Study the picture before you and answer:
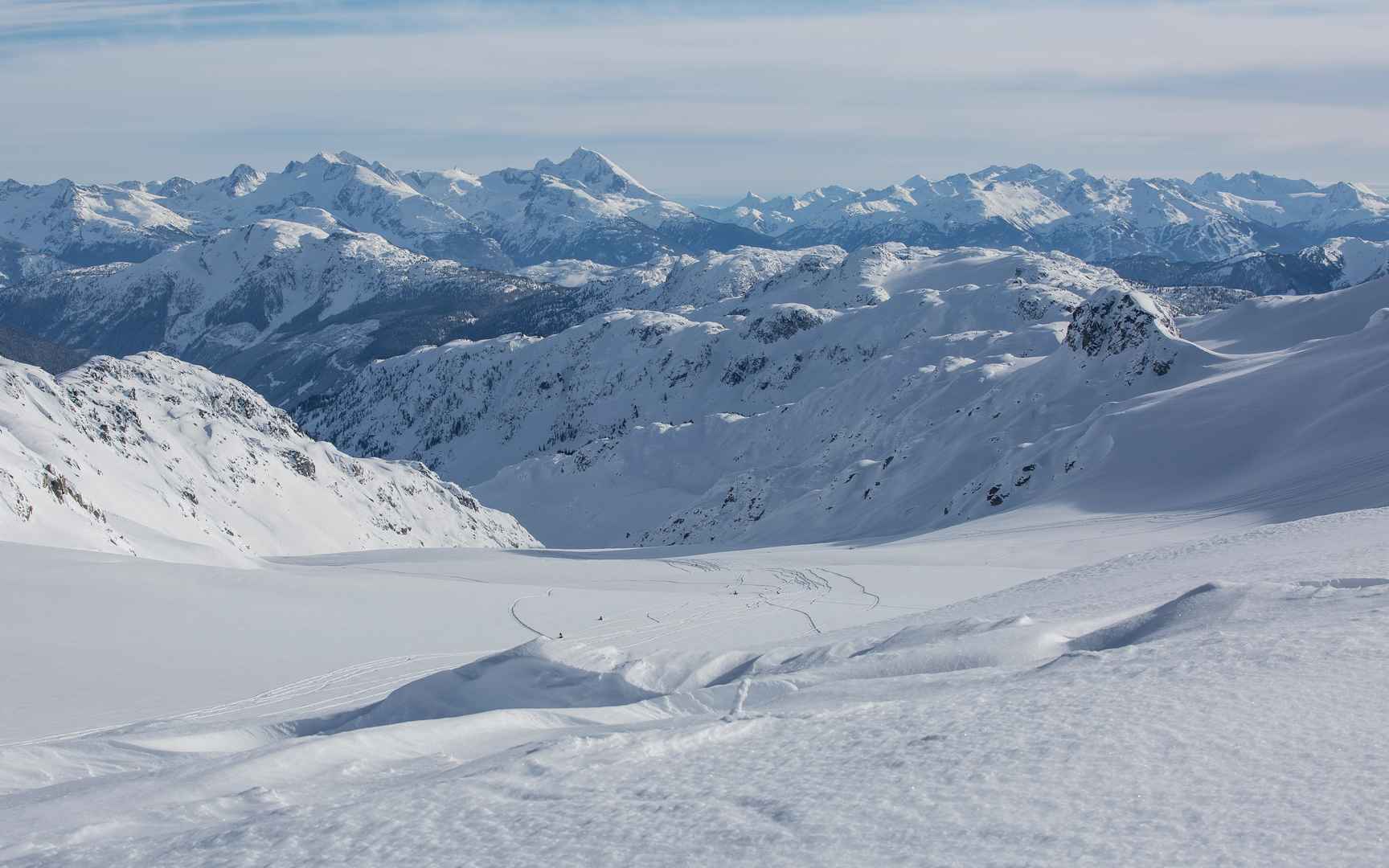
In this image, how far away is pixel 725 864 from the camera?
6305mm

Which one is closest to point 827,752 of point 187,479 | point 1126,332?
point 1126,332

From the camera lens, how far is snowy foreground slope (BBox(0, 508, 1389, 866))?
21.6 ft

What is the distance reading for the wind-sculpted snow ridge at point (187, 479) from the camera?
46.9m

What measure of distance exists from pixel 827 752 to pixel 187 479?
8518 cm

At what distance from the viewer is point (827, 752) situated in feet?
27.4

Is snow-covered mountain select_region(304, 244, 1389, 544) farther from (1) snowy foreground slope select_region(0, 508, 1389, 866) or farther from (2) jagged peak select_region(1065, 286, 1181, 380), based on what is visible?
(1) snowy foreground slope select_region(0, 508, 1389, 866)

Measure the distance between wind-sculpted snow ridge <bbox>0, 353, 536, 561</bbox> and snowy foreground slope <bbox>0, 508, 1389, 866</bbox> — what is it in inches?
1261

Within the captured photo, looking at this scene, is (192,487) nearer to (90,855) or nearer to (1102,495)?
(1102,495)

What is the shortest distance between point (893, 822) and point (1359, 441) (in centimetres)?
4414

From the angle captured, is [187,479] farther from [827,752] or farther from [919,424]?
[827,752]

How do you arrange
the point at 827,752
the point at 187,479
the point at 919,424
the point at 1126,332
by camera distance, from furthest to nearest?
the point at 919,424, the point at 187,479, the point at 1126,332, the point at 827,752

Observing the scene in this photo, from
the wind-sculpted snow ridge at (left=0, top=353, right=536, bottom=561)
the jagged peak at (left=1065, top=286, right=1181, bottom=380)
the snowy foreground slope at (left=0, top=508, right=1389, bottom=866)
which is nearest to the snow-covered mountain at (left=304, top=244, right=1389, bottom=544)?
the jagged peak at (left=1065, top=286, right=1181, bottom=380)

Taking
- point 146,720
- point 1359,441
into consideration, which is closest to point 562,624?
point 146,720

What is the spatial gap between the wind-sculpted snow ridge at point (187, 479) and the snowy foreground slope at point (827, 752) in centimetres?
3203
